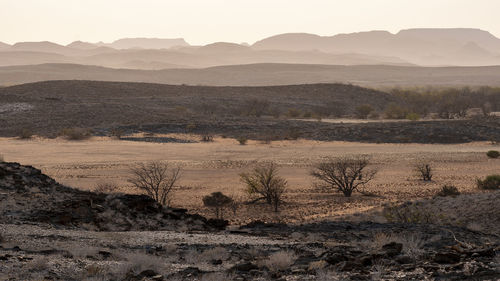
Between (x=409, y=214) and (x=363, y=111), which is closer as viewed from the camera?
(x=409, y=214)

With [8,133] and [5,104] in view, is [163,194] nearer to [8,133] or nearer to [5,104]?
[8,133]

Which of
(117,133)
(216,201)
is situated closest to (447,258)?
(216,201)

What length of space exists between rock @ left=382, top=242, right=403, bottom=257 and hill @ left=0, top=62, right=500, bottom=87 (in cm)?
10875

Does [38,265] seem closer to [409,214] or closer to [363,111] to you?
[409,214]

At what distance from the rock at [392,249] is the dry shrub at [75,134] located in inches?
1394

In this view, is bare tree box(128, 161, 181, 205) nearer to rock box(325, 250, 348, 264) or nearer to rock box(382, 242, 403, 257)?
rock box(382, 242, 403, 257)

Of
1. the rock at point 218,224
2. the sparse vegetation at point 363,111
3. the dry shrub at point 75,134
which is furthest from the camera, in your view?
the sparse vegetation at point 363,111

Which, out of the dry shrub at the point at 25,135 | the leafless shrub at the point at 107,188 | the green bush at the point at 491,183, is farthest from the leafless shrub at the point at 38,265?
the dry shrub at the point at 25,135

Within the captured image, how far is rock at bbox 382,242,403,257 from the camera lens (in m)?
8.84

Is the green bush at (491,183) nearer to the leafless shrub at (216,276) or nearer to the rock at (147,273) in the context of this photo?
the leafless shrub at (216,276)

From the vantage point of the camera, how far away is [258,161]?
3123cm

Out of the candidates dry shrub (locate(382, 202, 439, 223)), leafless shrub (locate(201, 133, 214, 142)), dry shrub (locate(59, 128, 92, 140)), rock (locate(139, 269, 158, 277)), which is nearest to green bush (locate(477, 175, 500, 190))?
dry shrub (locate(382, 202, 439, 223))

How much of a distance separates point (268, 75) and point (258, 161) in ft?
339

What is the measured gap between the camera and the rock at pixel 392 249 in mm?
8844
